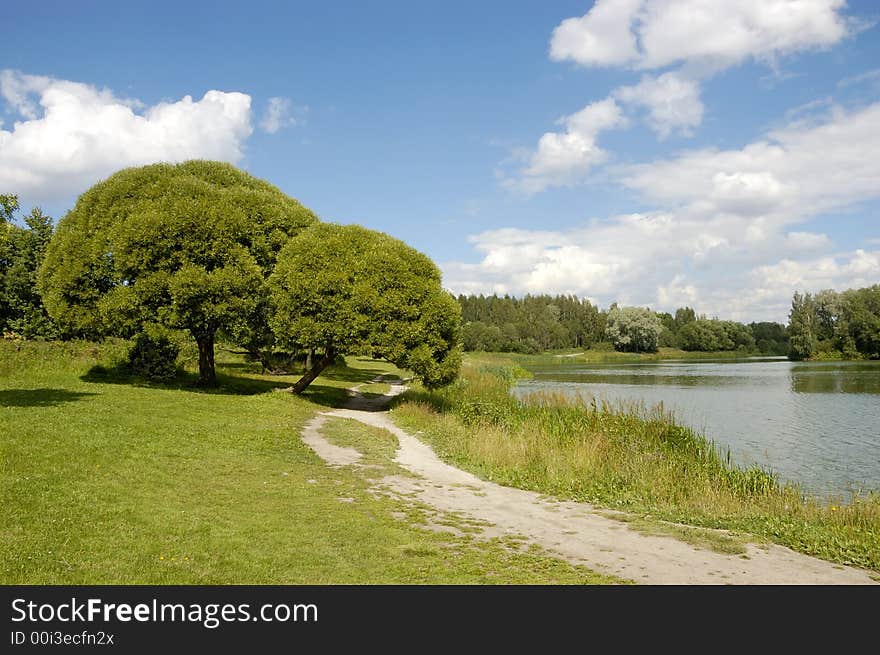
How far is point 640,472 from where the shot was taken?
14.8 meters

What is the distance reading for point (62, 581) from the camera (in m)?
7.07

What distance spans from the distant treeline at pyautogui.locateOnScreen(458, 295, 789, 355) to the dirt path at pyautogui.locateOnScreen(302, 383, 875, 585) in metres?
106

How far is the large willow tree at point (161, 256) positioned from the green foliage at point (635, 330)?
108 metres

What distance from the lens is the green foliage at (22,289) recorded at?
39500 mm

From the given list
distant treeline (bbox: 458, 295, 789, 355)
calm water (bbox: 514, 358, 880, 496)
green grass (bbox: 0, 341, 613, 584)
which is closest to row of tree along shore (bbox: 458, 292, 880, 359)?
distant treeline (bbox: 458, 295, 789, 355)

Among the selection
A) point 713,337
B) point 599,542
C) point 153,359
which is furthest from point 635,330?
point 599,542

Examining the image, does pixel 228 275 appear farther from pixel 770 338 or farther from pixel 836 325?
pixel 770 338

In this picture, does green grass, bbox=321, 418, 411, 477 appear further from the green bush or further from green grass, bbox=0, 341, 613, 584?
the green bush

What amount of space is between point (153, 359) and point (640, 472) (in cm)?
2477

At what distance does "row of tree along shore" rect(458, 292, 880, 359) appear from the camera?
93.3m

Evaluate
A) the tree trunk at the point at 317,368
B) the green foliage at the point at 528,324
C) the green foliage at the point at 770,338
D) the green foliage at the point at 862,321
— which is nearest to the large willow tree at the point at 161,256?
the tree trunk at the point at 317,368
